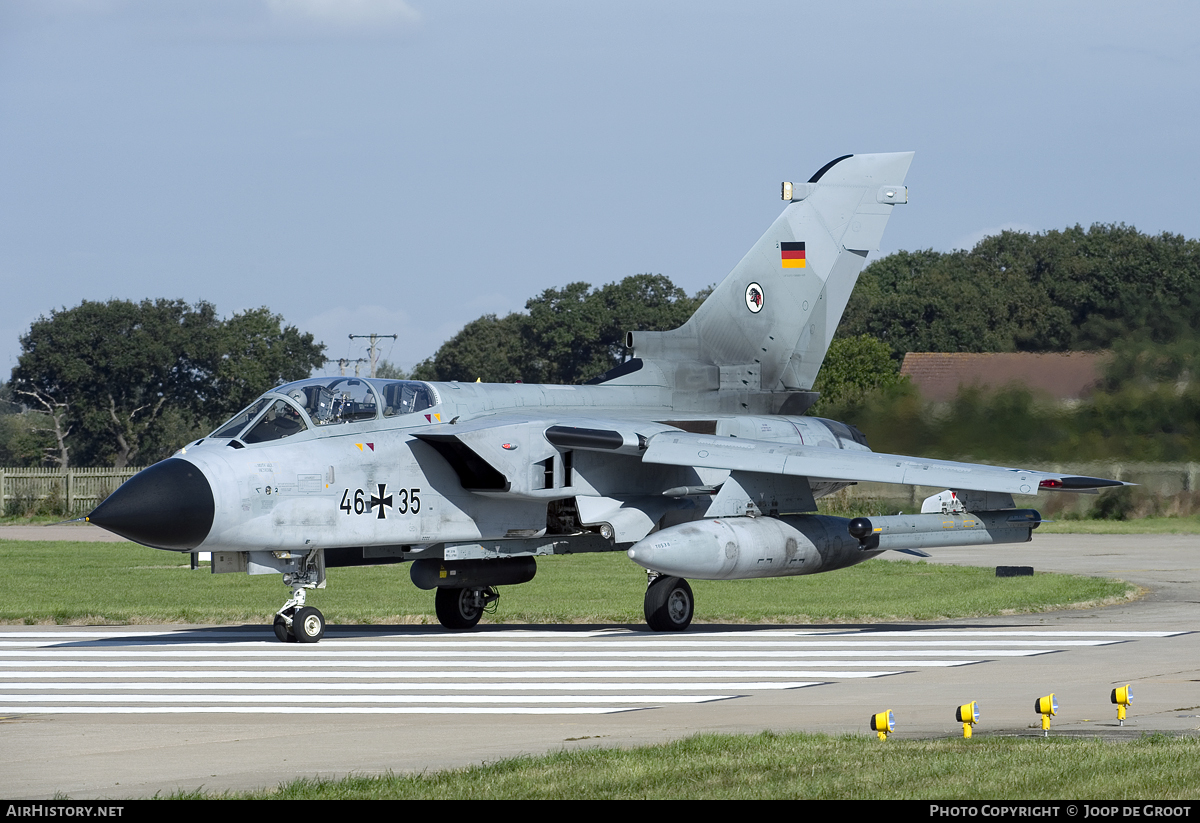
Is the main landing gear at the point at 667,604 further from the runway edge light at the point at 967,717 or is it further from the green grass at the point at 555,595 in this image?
the runway edge light at the point at 967,717

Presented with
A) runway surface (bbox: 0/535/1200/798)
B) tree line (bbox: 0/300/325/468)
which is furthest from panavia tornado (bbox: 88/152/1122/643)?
tree line (bbox: 0/300/325/468)

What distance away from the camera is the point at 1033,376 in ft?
78.3

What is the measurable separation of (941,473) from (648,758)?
29.7 ft

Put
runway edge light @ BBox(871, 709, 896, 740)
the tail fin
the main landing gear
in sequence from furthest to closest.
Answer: the tail fin
the main landing gear
runway edge light @ BBox(871, 709, 896, 740)

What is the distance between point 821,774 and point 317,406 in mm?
9336

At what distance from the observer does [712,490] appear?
1759 cm

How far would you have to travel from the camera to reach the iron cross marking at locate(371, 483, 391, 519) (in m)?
16.0

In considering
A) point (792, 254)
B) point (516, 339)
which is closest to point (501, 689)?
point (792, 254)

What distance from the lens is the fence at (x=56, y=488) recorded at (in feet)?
176

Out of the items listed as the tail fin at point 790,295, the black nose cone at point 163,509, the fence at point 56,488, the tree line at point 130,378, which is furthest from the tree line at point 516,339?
the black nose cone at point 163,509

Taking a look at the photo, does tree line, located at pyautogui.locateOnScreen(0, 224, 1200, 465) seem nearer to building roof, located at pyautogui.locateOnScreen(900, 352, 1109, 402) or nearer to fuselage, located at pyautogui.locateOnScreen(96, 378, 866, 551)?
building roof, located at pyautogui.locateOnScreen(900, 352, 1109, 402)

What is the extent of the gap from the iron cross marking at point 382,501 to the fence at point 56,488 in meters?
39.5

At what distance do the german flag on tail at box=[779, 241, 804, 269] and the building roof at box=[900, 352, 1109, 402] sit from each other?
471 centimetres
